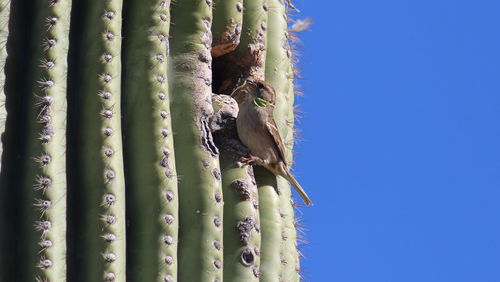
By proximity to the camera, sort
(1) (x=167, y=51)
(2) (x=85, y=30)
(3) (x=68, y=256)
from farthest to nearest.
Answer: (1) (x=167, y=51), (2) (x=85, y=30), (3) (x=68, y=256)

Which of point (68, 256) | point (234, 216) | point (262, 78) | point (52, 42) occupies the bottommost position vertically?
point (68, 256)

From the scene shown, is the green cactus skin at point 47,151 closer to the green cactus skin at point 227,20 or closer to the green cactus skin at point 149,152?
the green cactus skin at point 149,152

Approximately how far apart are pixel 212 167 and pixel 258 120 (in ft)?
2.58

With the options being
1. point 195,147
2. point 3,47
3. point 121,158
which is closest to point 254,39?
point 195,147

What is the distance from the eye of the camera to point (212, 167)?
463 centimetres

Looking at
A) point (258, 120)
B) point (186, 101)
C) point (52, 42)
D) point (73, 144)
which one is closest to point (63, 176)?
point (73, 144)

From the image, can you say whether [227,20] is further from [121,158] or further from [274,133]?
[121,158]

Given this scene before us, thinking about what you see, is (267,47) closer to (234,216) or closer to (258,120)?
(258,120)

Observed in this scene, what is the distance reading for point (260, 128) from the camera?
5.30 metres

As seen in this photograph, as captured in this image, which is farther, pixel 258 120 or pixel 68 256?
pixel 258 120

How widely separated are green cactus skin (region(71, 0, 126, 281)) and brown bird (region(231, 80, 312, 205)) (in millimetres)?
826

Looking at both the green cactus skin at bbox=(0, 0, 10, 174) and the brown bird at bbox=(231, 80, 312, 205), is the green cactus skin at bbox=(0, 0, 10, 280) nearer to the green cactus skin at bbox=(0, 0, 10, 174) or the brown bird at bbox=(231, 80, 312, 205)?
the green cactus skin at bbox=(0, 0, 10, 174)

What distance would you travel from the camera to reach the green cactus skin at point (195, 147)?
175 inches

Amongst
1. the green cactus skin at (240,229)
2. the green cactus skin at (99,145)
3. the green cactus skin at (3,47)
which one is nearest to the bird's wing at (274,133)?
the green cactus skin at (240,229)
